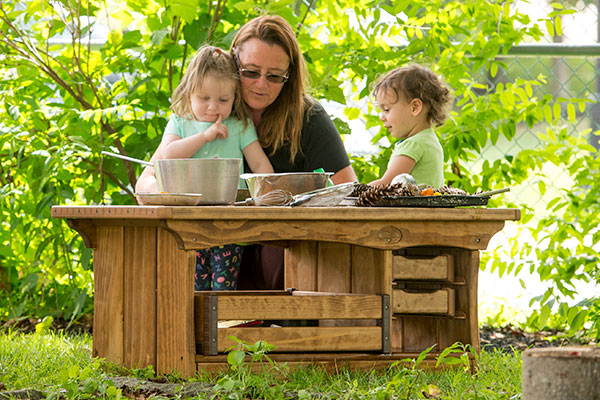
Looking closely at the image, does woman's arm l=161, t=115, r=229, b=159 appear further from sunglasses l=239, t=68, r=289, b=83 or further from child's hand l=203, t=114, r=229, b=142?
sunglasses l=239, t=68, r=289, b=83

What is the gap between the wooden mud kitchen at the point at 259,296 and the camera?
80.8 inches

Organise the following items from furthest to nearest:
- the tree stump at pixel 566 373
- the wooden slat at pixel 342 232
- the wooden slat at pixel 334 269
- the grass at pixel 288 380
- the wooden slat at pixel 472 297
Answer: the wooden slat at pixel 334 269
the wooden slat at pixel 472 297
the wooden slat at pixel 342 232
the grass at pixel 288 380
the tree stump at pixel 566 373

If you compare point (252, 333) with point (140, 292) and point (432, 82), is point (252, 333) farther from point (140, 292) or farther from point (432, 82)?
point (432, 82)

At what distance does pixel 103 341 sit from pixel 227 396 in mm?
552

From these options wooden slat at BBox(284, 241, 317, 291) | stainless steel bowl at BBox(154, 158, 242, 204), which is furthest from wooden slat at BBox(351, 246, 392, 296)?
stainless steel bowl at BBox(154, 158, 242, 204)

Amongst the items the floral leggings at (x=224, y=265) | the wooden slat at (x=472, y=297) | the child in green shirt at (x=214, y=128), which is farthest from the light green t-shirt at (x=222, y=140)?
the wooden slat at (x=472, y=297)

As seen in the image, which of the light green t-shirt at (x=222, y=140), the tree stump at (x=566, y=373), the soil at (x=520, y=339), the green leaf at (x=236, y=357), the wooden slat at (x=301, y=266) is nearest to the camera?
the tree stump at (x=566, y=373)

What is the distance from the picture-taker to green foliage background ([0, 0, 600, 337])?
3186 mm

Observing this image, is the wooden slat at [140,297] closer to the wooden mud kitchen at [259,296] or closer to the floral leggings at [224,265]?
the wooden mud kitchen at [259,296]

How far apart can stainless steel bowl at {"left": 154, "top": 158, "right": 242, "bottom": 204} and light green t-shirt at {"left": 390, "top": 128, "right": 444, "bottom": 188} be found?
2.93ft

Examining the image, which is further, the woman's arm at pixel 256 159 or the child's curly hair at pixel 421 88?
the child's curly hair at pixel 421 88

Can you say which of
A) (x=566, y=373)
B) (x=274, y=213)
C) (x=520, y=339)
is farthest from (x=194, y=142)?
(x=520, y=339)

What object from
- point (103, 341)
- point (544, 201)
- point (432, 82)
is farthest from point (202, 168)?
point (544, 201)

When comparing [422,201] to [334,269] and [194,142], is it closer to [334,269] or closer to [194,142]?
[334,269]
